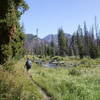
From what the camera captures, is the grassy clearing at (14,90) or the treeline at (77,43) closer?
the grassy clearing at (14,90)

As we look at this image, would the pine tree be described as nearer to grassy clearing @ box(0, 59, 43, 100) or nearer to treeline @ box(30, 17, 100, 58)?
treeline @ box(30, 17, 100, 58)

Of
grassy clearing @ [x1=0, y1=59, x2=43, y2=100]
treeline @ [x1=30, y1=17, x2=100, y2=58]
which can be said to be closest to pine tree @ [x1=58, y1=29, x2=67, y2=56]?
treeline @ [x1=30, y1=17, x2=100, y2=58]

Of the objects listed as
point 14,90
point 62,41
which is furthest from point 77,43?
point 14,90

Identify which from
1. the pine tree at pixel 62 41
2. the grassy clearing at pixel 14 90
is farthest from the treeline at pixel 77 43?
the grassy clearing at pixel 14 90

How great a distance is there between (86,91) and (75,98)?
2.58 m

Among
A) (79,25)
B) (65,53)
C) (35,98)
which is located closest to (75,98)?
(35,98)

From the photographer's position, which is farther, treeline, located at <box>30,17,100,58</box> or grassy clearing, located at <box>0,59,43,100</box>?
treeline, located at <box>30,17,100,58</box>

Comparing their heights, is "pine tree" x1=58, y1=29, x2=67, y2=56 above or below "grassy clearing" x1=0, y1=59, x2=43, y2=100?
above

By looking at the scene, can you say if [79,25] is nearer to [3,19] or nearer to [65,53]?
[65,53]

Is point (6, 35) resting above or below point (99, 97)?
above

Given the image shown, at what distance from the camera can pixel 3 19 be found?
2128cm

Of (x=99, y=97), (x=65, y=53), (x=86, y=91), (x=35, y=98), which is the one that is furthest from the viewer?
(x=65, y=53)

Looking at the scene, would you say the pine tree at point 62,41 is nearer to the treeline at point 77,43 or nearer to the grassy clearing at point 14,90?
the treeline at point 77,43

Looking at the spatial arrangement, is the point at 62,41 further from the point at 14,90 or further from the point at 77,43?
the point at 14,90
